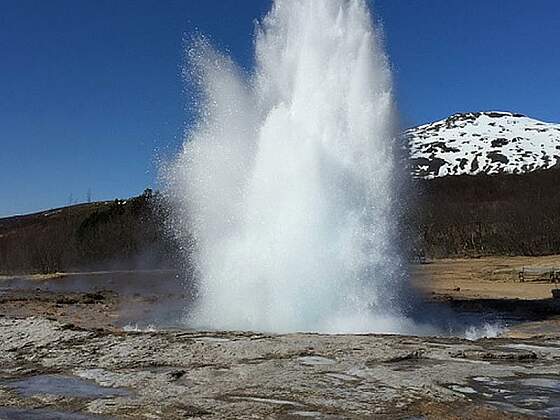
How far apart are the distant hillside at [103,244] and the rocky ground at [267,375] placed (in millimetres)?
31408

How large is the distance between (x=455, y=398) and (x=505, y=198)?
5499cm

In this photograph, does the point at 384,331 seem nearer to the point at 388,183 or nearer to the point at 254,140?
the point at 388,183

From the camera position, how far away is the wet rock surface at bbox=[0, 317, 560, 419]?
7039 mm

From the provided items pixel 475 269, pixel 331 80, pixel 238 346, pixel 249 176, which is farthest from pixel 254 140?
pixel 475 269

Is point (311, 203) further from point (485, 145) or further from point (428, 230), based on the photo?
point (485, 145)

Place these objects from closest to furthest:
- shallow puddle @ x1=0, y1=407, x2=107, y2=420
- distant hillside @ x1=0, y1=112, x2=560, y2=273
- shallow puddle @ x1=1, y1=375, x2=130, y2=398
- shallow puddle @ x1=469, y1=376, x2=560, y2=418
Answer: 1. shallow puddle @ x1=0, y1=407, x2=107, y2=420
2. shallow puddle @ x1=469, y1=376, x2=560, y2=418
3. shallow puddle @ x1=1, y1=375, x2=130, y2=398
4. distant hillside @ x1=0, y1=112, x2=560, y2=273

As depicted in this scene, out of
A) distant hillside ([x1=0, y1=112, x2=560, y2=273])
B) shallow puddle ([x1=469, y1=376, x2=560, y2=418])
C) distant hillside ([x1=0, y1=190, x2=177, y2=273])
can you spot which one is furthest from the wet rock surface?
distant hillside ([x1=0, y1=190, x2=177, y2=273])

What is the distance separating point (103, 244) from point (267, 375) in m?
41.2

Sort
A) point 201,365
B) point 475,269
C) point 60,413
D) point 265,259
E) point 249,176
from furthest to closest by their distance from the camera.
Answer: point 475,269 → point 249,176 → point 265,259 → point 201,365 → point 60,413

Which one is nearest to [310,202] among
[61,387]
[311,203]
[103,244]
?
Result: [311,203]

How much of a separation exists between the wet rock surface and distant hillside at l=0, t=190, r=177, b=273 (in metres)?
31.6

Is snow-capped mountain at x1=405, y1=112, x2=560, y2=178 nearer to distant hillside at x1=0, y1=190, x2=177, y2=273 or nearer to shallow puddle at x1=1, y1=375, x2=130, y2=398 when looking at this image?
distant hillside at x1=0, y1=190, x2=177, y2=273

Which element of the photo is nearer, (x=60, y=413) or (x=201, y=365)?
(x=60, y=413)

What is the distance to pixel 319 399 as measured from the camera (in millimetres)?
7328
